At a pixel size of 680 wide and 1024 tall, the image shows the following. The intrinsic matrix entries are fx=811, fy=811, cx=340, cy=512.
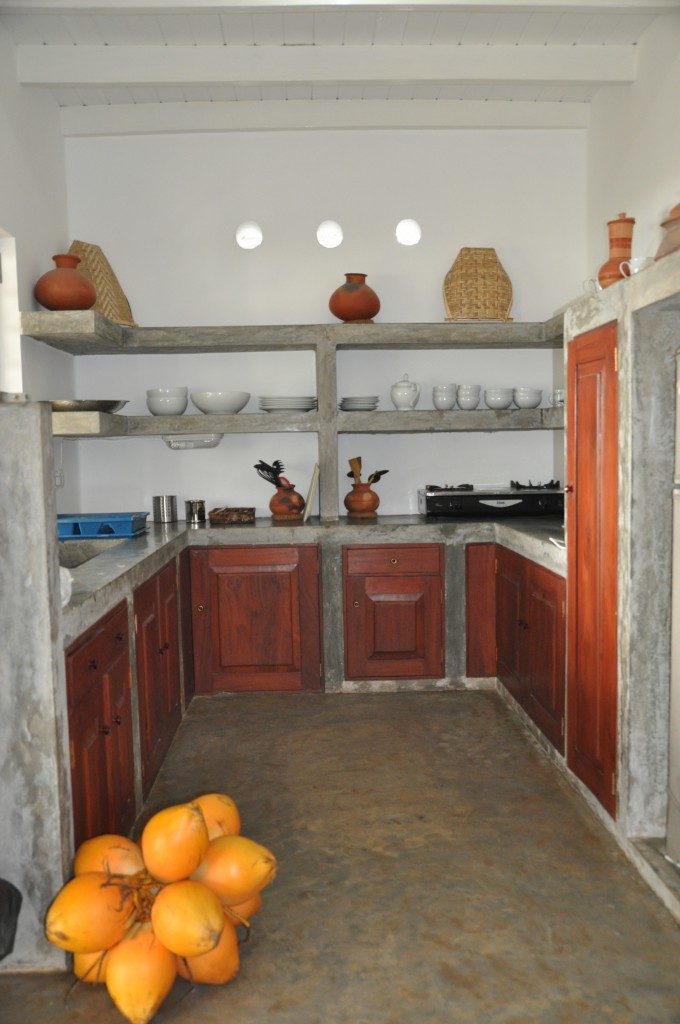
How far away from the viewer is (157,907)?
1.76 m

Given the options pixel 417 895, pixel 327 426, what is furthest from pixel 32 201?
pixel 417 895

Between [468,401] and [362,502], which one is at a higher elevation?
[468,401]

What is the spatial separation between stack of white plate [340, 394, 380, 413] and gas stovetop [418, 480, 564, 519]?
535mm

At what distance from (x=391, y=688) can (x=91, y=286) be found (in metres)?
2.35

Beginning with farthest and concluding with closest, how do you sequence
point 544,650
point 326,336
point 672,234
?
1. point 326,336
2. point 544,650
3. point 672,234

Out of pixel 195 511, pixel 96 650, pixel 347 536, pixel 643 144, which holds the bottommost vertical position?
pixel 96 650

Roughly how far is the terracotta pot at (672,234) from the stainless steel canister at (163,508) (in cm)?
274

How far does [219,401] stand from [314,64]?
1.59 metres

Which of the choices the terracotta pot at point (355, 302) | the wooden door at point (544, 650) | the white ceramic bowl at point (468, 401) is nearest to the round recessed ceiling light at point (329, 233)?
the terracotta pot at point (355, 302)

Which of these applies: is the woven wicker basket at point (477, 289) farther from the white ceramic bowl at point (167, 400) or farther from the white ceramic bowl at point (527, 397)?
the white ceramic bowl at point (167, 400)

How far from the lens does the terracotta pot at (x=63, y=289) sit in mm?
3584

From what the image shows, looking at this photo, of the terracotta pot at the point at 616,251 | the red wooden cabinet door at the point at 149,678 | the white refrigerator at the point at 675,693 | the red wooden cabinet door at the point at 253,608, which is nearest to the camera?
the white refrigerator at the point at 675,693

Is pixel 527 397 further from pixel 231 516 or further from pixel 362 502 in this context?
pixel 231 516

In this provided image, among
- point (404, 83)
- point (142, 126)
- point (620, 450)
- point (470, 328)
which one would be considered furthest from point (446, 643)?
point (142, 126)
